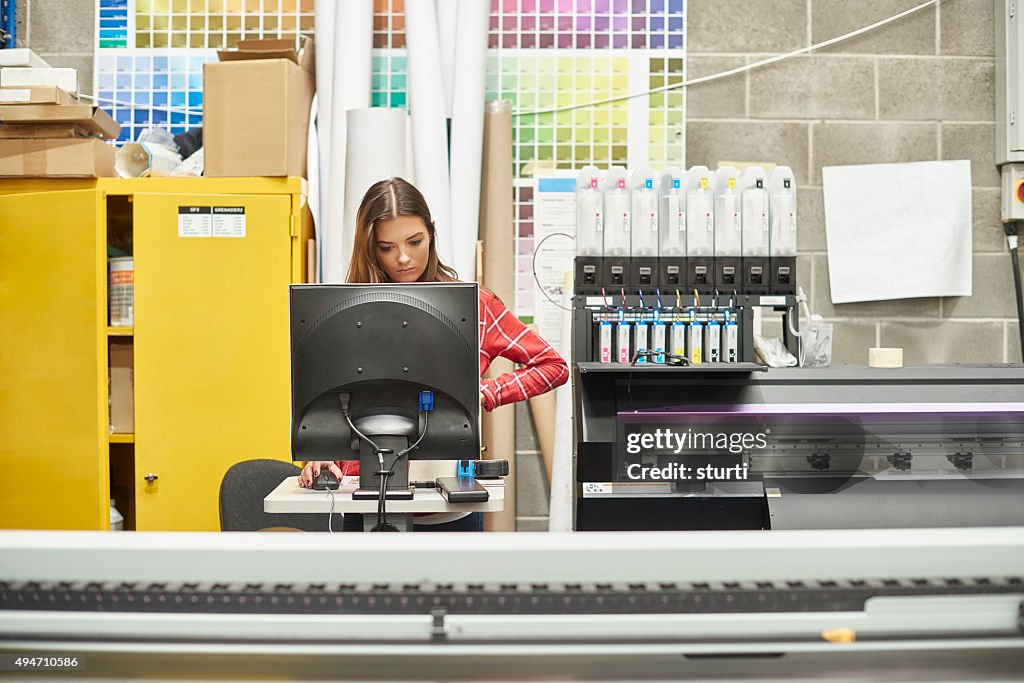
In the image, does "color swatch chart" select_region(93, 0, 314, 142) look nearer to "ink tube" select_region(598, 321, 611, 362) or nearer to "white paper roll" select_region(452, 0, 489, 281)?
"white paper roll" select_region(452, 0, 489, 281)

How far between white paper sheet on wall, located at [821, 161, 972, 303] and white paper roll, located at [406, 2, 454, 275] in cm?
161

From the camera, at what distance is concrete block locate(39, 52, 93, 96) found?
3803mm

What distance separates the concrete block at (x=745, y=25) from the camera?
382 centimetres

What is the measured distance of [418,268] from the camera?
8.49ft

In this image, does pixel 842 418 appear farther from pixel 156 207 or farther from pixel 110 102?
pixel 110 102

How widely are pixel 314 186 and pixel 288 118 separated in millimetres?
296

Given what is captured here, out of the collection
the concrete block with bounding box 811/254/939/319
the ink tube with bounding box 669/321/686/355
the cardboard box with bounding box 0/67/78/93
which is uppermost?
the cardboard box with bounding box 0/67/78/93

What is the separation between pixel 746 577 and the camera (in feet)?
2.59

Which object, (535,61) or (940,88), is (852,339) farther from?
(535,61)

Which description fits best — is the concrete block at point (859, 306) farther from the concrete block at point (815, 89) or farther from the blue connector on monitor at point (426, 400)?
the blue connector on monitor at point (426, 400)

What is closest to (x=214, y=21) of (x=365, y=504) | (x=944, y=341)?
(x=365, y=504)

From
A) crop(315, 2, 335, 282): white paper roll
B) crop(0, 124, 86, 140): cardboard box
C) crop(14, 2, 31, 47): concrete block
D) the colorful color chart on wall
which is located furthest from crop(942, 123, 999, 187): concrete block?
crop(14, 2, 31, 47): concrete block

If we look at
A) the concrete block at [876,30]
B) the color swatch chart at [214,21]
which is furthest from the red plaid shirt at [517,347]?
the concrete block at [876,30]

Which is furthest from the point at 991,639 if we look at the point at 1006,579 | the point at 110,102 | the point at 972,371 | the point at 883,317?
the point at 110,102
